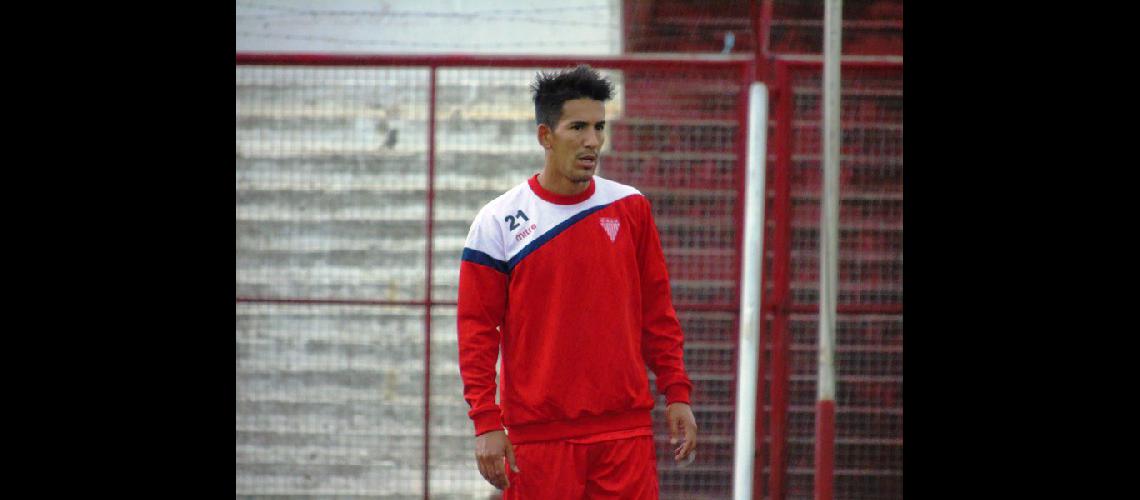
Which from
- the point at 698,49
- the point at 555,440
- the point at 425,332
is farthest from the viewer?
the point at 698,49

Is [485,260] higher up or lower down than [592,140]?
lower down

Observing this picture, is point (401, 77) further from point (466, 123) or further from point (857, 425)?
point (857, 425)

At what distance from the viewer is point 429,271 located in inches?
241

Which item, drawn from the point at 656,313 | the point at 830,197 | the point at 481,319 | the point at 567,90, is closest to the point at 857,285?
the point at 830,197

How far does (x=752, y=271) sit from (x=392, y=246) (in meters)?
1.78

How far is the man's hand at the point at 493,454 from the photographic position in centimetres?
399

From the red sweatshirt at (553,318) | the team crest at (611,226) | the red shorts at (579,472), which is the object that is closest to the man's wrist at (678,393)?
the red sweatshirt at (553,318)

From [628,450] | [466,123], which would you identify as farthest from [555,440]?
[466,123]

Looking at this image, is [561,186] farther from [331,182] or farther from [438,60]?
[331,182]

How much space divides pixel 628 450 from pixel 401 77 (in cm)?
269

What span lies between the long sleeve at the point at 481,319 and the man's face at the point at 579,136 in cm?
33

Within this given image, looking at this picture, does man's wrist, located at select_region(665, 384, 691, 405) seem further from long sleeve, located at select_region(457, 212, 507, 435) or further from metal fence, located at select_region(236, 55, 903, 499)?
metal fence, located at select_region(236, 55, 903, 499)

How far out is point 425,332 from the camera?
6.15 m

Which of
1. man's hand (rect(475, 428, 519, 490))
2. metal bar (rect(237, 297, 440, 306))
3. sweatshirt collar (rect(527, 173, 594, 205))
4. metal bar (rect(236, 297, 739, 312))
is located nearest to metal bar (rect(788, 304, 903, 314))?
metal bar (rect(236, 297, 739, 312))
